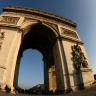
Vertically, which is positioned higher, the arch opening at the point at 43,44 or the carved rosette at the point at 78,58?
the arch opening at the point at 43,44

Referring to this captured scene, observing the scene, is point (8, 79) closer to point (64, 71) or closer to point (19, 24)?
point (64, 71)

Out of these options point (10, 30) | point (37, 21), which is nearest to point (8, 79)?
point (10, 30)

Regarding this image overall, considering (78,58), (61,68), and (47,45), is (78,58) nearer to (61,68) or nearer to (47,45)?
(61,68)

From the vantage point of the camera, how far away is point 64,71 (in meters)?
A: 15.0

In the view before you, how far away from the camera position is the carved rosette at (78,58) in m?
15.4

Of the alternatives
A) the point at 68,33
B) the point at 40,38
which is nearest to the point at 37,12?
the point at 40,38

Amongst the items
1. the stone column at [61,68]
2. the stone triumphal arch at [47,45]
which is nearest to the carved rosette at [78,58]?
the stone triumphal arch at [47,45]

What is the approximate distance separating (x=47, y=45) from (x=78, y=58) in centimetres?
787

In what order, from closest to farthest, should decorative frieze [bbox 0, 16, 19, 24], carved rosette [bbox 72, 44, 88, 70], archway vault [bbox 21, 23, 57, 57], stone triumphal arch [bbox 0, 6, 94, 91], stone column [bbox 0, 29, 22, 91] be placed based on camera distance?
stone column [bbox 0, 29, 22, 91], stone triumphal arch [bbox 0, 6, 94, 91], carved rosette [bbox 72, 44, 88, 70], decorative frieze [bbox 0, 16, 19, 24], archway vault [bbox 21, 23, 57, 57]

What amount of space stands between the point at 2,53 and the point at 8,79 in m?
2.98

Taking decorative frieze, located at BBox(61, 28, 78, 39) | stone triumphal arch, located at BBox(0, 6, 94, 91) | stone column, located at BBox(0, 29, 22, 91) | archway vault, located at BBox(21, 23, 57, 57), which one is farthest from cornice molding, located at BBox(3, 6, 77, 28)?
stone column, located at BBox(0, 29, 22, 91)

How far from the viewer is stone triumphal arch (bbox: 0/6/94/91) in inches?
552

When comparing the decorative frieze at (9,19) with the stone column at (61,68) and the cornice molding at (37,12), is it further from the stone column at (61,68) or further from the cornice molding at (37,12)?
the stone column at (61,68)

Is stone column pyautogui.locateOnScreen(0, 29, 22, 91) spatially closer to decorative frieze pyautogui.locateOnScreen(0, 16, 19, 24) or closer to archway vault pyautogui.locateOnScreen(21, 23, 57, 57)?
decorative frieze pyautogui.locateOnScreen(0, 16, 19, 24)
